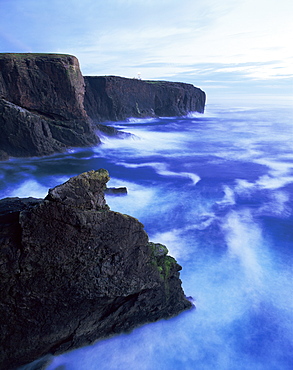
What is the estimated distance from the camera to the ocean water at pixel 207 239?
7285 millimetres

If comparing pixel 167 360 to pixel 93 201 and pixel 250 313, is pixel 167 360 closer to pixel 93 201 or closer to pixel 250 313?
pixel 250 313

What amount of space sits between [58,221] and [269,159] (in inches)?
1067

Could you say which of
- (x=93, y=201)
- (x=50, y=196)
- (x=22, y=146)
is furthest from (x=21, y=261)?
(x=22, y=146)

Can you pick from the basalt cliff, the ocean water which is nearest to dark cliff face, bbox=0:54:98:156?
the basalt cliff

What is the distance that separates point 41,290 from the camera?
20.5ft

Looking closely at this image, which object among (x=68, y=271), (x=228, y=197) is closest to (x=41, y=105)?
(x=228, y=197)

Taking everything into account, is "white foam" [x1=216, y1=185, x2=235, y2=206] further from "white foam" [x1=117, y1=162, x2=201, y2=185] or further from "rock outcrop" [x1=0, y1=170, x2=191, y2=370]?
"rock outcrop" [x1=0, y1=170, x2=191, y2=370]

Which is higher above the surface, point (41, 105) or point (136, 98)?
point (41, 105)

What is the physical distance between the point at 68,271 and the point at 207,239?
7966 mm

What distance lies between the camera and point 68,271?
6.33m

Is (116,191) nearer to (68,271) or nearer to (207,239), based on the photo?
(207,239)

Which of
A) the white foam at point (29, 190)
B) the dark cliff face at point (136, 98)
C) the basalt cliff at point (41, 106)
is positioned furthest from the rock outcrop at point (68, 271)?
the dark cliff face at point (136, 98)

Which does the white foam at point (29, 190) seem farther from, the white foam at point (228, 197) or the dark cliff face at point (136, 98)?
the dark cliff face at point (136, 98)

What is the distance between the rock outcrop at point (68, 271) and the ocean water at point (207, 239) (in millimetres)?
653
